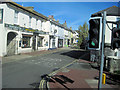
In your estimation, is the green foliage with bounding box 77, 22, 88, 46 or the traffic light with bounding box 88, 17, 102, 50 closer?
the traffic light with bounding box 88, 17, 102, 50

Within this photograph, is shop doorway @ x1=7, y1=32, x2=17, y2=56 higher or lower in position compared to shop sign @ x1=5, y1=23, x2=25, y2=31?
lower

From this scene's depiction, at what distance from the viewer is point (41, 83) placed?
20.5 feet

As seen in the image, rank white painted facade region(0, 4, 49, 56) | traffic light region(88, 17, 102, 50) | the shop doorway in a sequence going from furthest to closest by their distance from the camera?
the shop doorway
white painted facade region(0, 4, 49, 56)
traffic light region(88, 17, 102, 50)

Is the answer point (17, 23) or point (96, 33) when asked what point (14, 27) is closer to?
point (17, 23)

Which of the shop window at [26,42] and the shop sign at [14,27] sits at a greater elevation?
the shop sign at [14,27]

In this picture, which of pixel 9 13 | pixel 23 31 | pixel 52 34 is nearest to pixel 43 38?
pixel 52 34

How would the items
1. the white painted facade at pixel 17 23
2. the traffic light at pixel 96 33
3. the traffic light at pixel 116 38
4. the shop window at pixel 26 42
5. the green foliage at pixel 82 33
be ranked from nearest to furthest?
the traffic light at pixel 116 38, the traffic light at pixel 96 33, the white painted facade at pixel 17 23, the shop window at pixel 26 42, the green foliage at pixel 82 33

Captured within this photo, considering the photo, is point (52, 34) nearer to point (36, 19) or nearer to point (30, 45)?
point (36, 19)

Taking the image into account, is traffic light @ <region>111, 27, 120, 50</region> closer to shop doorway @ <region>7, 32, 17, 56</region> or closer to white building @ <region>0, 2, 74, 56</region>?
white building @ <region>0, 2, 74, 56</region>

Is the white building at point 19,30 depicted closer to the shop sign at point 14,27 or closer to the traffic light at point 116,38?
the shop sign at point 14,27

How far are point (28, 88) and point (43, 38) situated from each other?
19779mm

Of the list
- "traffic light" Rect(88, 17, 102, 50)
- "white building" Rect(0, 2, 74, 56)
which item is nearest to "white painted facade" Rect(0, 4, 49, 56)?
"white building" Rect(0, 2, 74, 56)

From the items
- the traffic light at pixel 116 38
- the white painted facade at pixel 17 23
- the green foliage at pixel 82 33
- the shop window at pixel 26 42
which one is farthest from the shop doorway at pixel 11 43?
the green foliage at pixel 82 33

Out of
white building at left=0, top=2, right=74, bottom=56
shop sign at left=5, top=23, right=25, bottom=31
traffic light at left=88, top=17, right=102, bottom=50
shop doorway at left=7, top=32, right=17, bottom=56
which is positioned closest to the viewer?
traffic light at left=88, top=17, right=102, bottom=50
